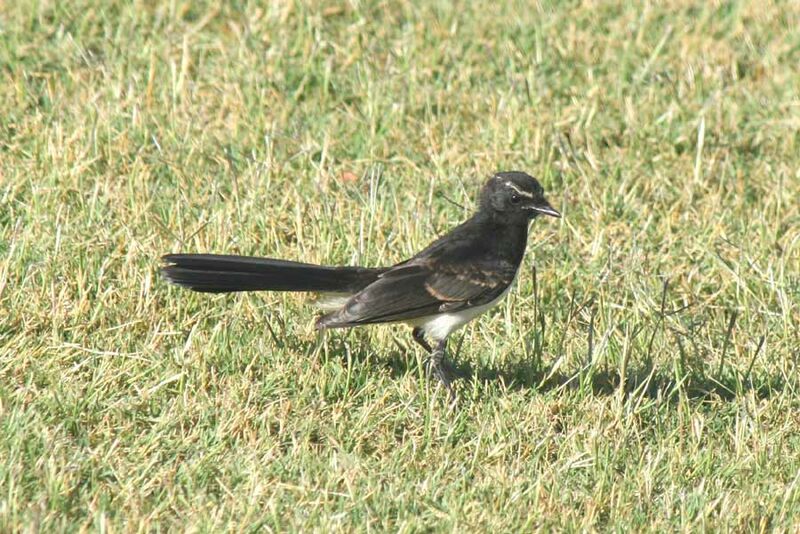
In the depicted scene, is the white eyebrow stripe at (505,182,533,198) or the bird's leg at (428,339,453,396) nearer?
the bird's leg at (428,339,453,396)

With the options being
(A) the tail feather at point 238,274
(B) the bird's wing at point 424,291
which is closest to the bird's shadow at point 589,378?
(B) the bird's wing at point 424,291

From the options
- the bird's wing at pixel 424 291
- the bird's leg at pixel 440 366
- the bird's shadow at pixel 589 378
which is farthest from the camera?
the bird's shadow at pixel 589 378

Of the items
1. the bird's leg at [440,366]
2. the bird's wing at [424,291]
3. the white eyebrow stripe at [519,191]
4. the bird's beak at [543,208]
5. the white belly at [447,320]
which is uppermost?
the white eyebrow stripe at [519,191]

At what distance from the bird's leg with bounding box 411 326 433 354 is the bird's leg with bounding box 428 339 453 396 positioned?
17cm

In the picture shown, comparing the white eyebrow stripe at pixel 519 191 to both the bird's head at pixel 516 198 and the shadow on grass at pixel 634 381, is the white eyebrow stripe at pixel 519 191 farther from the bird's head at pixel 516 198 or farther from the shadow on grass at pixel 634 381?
the shadow on grass at pixel 634 381

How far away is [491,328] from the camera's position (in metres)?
7.67

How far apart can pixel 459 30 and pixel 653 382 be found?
14.8ft

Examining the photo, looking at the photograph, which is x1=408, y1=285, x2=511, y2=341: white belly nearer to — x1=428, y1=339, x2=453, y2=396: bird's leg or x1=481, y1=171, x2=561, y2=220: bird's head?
x1=428, y1=339, x2=453, y2=396: bird's leg

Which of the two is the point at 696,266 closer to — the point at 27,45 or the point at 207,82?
the point at 207,82

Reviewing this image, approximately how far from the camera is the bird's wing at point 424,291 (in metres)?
6.53

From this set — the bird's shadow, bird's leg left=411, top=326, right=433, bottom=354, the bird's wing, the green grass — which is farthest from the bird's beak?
bird's leg left=411, top=326, right=433, bottom=354

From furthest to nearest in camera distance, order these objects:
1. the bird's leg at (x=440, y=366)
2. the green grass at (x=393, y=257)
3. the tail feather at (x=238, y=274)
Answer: the bird's leg at (x=440, y=366) → the tail feather at (x=238, y=274) → the green grass at (x=393, y=257)

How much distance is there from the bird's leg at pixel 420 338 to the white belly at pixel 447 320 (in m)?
0.11

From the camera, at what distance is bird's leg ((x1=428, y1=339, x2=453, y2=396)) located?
6727mm
